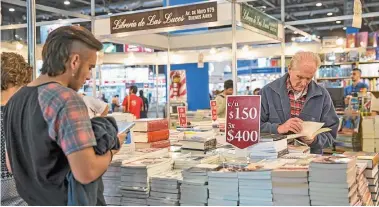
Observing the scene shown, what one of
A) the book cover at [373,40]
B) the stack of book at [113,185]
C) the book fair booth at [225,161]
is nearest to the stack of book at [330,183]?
the book fair booth at [225,161]

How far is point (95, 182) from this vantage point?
1.53 metres

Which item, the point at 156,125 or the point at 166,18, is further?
the point at 166,18

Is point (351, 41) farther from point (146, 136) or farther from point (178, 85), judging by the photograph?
point (146, 136)

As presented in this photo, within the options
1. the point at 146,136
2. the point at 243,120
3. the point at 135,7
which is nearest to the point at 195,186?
the point at 243,120

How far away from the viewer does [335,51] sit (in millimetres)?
10477

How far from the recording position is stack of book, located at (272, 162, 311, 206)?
6.07ft

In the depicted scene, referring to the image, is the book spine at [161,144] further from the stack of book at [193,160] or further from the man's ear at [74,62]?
the man's ear at [74,62]

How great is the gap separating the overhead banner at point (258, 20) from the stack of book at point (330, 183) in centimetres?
290

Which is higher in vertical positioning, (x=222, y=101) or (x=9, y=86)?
(x=9, y=86)

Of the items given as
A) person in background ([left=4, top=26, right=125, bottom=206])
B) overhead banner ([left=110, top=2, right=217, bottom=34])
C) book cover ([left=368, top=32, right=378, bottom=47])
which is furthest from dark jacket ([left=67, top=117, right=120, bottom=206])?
book cover ([left=368, top=32, right=378, bottom=47])

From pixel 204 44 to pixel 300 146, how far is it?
4.85 meters

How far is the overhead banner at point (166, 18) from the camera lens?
4477mm

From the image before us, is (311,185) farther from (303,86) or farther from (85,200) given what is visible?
(303,86)

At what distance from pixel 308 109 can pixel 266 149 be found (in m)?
0.82
